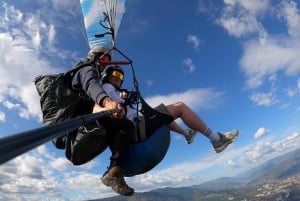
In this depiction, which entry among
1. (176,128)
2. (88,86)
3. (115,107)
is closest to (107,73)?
(88,86)

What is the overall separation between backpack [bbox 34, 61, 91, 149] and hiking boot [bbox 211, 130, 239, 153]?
114 inches

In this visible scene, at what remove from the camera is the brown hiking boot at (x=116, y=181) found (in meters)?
5.30

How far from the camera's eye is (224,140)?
6664 millimetres

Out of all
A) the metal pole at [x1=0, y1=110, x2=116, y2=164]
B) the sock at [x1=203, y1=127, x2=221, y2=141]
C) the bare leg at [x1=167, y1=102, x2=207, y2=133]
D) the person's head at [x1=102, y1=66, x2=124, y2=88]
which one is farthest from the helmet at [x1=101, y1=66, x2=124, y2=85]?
the metal pole at [x1=0, y1=110, x2=116, y2=164]

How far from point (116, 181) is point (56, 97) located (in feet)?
5.29

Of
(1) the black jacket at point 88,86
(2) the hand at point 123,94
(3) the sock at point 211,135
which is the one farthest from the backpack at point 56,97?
(3) the sock at point 211,135

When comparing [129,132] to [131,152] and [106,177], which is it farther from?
[106,177]

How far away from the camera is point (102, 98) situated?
4.50 meters

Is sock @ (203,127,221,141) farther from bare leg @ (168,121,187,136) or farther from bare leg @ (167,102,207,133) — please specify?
bare leg @ (168,121,187,136)

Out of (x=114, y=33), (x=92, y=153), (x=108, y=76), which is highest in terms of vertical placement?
(x=114, y=33)

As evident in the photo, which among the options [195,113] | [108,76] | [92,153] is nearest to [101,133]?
[92,153]

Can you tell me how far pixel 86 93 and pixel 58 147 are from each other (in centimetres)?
138

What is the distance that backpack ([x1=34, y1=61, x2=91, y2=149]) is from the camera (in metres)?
4.91

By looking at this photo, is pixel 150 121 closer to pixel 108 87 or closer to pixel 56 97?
pixel 108 87
